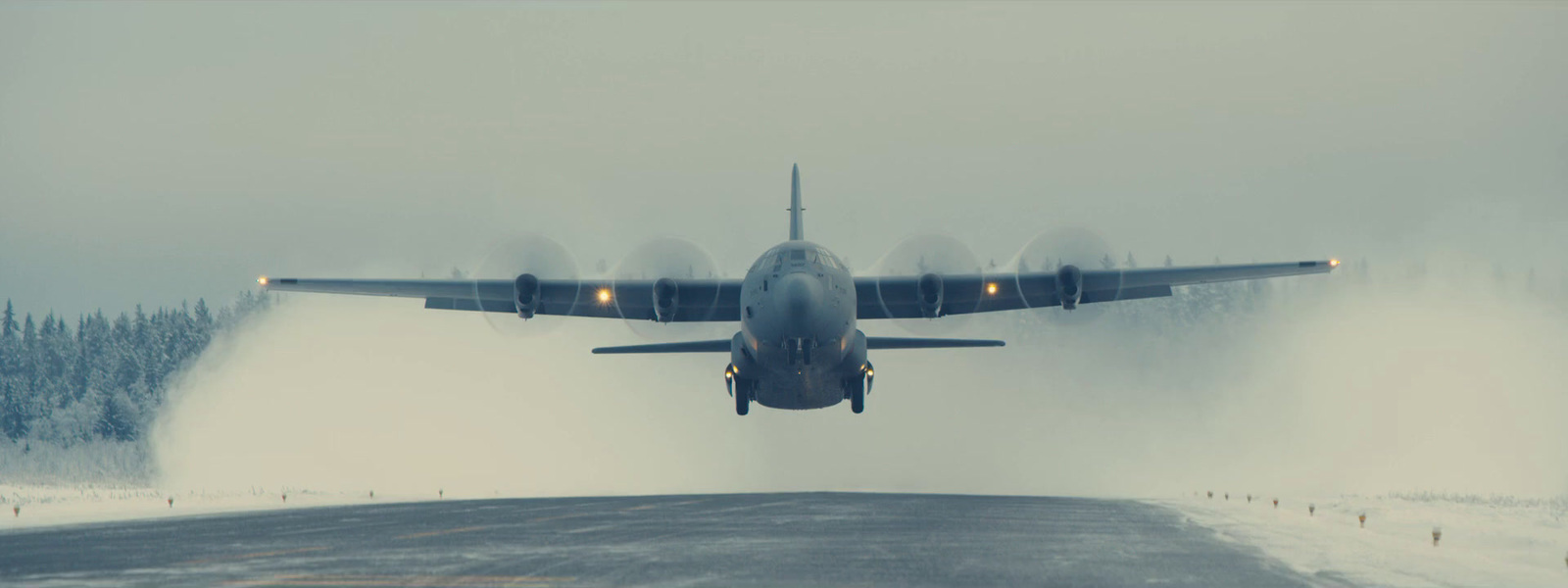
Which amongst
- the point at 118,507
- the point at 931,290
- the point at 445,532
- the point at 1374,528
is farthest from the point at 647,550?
the point at 118,507

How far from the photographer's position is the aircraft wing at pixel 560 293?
117 ft

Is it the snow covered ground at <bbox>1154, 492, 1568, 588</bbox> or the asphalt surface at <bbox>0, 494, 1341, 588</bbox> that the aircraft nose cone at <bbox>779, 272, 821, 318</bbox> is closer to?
the asphalt surface at <bbox>0, 494, 1341, 588</bbox>

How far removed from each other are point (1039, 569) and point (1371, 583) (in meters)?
4.19

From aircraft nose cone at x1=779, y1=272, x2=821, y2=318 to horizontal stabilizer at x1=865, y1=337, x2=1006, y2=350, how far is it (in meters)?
5.88

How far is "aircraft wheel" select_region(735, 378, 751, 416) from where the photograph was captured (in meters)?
34.4

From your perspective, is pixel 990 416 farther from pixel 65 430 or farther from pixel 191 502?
pixel 65 430

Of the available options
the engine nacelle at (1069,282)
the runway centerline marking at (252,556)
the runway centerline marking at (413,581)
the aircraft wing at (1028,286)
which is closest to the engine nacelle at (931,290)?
the aircraft wing at (1028,286)

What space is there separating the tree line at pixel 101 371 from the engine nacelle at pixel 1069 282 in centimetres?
9369

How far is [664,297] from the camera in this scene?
3362cm

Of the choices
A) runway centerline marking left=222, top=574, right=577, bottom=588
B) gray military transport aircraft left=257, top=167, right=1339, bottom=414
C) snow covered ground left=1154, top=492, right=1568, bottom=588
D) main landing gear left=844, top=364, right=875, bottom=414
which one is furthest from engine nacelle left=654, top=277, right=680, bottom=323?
runway centerline marking left=222, top=574, right=577, bottom=588

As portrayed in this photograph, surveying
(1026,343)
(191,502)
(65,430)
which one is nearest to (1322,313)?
(1026,343)

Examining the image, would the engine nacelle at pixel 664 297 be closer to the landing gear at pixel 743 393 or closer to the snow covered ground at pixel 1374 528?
the landing gear at pixel 743 393

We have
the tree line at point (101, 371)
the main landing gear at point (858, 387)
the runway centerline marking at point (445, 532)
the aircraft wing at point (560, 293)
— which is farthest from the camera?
the tree line at point (101, 371)

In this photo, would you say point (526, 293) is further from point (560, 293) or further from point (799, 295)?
point (799, 295)
